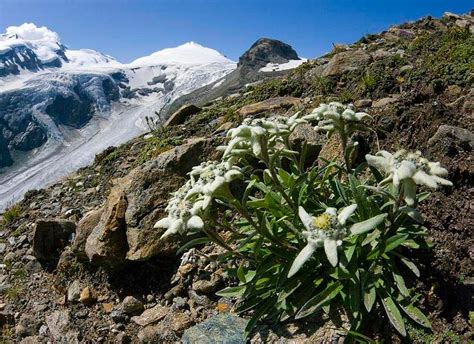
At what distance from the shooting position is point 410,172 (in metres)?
2.82

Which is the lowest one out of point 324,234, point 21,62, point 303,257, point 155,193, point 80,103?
point 303,257

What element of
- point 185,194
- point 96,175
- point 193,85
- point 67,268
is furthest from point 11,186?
point 185,194

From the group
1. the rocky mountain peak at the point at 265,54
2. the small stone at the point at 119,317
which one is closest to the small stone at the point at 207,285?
the small stone at the point at 119,317

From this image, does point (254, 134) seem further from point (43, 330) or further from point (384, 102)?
point (43, 330)

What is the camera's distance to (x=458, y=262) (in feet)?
12.1

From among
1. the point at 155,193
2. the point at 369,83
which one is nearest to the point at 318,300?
the point at 155,193

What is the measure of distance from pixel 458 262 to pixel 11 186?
2065 inches

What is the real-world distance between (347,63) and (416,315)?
700 centimetres

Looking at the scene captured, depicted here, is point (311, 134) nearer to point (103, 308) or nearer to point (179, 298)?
point (179, 298)

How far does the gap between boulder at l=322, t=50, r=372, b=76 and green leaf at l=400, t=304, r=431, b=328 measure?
6427 mm

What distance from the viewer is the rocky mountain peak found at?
4584 cm

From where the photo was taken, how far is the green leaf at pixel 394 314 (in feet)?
10.1

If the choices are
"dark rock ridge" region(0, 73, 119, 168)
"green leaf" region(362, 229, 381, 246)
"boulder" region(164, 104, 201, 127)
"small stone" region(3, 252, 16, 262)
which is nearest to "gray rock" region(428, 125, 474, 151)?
"green leaf" region(362, 229, 381, 246)

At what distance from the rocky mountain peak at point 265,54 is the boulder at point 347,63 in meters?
Result: 34.2
